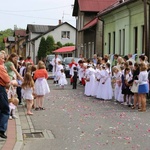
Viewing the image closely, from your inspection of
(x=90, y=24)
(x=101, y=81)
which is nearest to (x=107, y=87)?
(x=101, y=81)

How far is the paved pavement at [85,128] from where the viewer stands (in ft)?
31.2

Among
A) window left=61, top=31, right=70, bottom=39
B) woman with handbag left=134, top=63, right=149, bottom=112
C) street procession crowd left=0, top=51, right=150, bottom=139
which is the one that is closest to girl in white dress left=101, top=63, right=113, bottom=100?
street procession crowd left=0, top=51, right=150, bottom=139

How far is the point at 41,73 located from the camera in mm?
15602

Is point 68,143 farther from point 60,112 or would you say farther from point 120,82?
point 120,82

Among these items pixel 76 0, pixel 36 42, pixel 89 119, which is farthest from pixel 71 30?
pixel 89 119

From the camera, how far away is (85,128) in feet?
38.0

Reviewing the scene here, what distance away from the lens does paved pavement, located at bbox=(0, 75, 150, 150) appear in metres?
9.51

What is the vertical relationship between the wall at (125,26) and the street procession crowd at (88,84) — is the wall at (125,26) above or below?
above

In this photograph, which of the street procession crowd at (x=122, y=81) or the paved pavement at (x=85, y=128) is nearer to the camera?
the paved pavement at (x=85, y=128)

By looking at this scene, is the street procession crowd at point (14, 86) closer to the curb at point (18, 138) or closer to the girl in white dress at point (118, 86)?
the curb at point (18, 138)

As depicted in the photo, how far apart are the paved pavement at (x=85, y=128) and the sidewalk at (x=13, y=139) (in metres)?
0.05


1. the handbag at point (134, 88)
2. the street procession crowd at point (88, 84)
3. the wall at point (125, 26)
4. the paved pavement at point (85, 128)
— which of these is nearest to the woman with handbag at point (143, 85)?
the street procession crowd at point (88, 84)

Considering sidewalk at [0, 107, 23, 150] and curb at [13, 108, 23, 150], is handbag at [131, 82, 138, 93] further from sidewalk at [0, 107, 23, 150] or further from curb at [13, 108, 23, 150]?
sidewalk at [0, 107, 23, 150]

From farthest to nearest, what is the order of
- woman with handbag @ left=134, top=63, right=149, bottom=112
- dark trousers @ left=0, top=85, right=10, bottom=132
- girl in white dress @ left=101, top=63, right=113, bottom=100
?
girl in white dress @ left=101, top=63, right=113, bottom=100, woman with handbag @ left=134, top=63, right=149, bottom=112, dark trousers @ left=0, top=85, right=10, bottom=132
